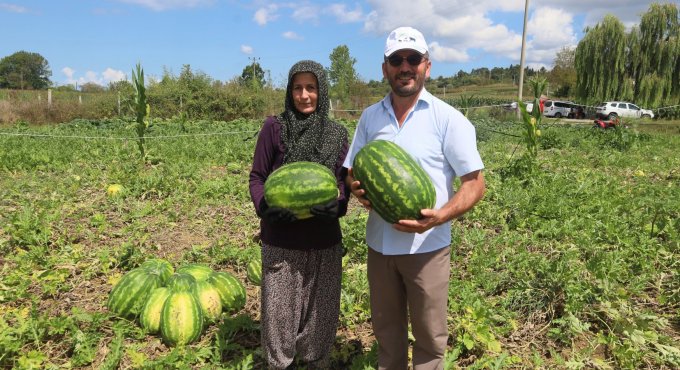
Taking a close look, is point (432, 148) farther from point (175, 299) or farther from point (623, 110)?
point (623, 110)

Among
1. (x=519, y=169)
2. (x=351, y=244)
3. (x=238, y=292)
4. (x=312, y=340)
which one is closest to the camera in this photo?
(x=312, y=340)

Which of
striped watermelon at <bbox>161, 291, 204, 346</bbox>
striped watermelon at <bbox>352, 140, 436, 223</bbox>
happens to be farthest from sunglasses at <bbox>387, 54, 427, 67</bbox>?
striped watermelon at <bbox>161, 291, 204, 346</bbox>

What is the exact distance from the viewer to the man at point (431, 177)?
2.30 m

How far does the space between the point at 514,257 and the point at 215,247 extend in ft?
9.89

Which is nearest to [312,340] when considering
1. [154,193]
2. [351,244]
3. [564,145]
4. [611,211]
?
[351,244]

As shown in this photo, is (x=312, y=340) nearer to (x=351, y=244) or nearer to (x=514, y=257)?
(x=351, y=244)

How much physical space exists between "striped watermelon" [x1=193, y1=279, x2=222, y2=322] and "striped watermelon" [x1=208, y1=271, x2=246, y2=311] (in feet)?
0.23

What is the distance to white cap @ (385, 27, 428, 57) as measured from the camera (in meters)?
2.31

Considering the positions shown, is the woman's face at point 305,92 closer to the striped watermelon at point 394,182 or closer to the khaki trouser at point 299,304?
the striped watermelon at point 394,182

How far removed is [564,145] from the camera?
1273 cm

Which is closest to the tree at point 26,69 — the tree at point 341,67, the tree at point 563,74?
the tree at point 341,67

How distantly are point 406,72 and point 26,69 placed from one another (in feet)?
341

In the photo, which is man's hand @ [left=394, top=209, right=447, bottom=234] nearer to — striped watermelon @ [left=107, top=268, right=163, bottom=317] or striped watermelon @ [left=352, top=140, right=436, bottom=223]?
striped watermelon @ [left=352, top=140, right=436, bottom=223]

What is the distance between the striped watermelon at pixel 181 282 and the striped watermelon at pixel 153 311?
8 cm
